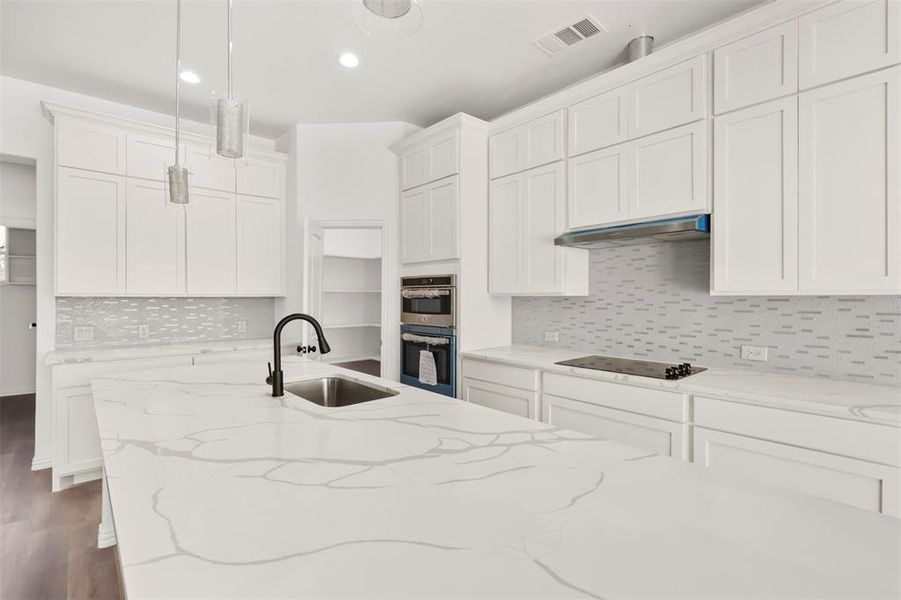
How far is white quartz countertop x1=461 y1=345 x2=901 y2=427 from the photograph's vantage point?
169cm

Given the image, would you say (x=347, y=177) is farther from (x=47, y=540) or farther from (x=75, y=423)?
(x=47, y=540)

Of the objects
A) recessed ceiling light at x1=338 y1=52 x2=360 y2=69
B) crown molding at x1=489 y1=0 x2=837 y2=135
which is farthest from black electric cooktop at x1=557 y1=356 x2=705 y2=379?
recessed ceiling light at x1=338 y1=52 x2=360 y2=69

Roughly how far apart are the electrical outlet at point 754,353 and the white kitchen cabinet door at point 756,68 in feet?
4.11

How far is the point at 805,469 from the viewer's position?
1.80 metres

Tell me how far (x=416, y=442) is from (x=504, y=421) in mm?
317

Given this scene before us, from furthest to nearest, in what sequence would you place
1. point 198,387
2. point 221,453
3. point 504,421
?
point 198,387 → point 504,421 → point 221,453

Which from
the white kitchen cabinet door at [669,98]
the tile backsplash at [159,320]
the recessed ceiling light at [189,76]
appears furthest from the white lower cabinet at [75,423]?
the white kitchen cabinet door at [669,98]

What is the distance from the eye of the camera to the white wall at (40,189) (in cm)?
317

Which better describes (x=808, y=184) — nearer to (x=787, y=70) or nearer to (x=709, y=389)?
(x=787, y=70)

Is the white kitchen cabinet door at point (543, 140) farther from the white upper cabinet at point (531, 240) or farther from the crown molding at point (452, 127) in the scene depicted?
the crown molding at point (452, 127)

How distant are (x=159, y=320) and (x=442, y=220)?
8.42 ft

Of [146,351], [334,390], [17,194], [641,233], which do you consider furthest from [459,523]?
[17,194]

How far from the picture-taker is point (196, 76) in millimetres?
3146

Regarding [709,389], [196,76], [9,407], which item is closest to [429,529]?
[709,389]
